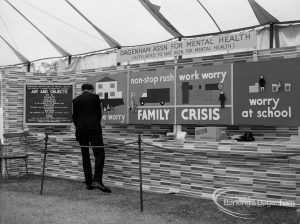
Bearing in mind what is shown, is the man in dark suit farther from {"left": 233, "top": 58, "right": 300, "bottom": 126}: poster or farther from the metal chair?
{"left": 233, "top": 58, "right": 300, "bottom": 126}: poster

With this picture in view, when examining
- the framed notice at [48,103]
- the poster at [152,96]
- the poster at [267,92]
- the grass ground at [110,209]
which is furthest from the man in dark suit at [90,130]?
the poster at [267,92]

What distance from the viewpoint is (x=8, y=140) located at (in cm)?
768

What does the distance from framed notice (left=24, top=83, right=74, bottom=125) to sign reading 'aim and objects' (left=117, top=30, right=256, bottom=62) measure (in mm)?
1533

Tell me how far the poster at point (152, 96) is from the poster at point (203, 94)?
0.15 metres

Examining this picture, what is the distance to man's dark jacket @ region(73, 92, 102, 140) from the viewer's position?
6098 millimetres

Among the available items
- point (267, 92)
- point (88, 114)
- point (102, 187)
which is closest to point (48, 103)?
point (88, 114)

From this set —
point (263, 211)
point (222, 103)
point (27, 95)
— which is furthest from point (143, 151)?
point (27, 95)

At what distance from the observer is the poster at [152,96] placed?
645 centimetres

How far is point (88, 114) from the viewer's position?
615 centimetres

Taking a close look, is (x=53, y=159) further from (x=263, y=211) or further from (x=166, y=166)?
(x=263, y=211)

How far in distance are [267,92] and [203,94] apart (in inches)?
38.8

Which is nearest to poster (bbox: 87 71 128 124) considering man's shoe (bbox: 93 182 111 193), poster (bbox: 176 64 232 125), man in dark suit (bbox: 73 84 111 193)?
man in dark suit (bbox: 73 84 111 193)

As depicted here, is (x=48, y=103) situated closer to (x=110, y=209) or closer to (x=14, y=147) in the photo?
(x=14, y=147)

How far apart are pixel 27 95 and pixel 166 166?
3372 millimetres
